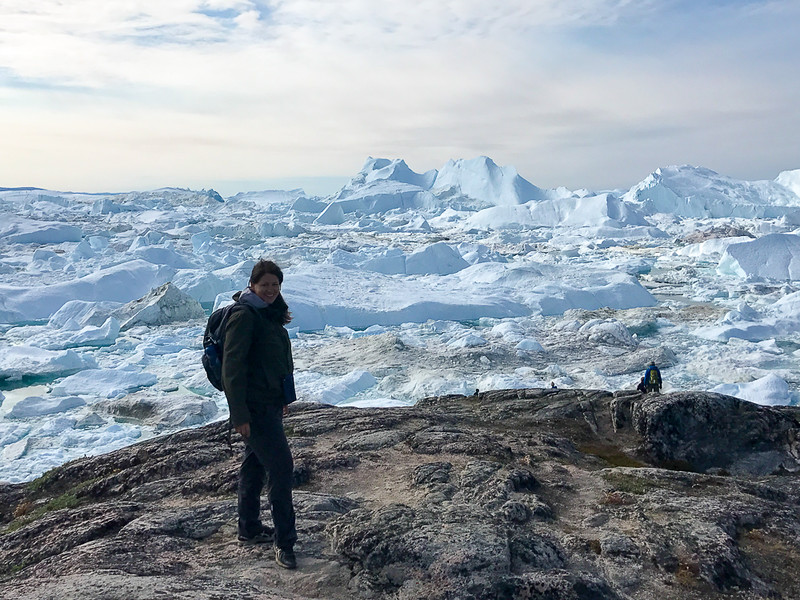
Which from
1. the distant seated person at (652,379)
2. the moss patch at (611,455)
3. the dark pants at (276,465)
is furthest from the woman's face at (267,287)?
the distant seated person at (652,379)

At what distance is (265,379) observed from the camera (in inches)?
118

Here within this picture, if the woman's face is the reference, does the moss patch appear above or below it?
below

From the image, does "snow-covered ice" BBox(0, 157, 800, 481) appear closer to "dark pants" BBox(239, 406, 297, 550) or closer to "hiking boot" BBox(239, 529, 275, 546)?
"hiking boot" BBox(239, 529, 275, 546)

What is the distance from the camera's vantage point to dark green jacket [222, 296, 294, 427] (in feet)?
9.52

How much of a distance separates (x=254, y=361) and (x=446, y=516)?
1412 millimetres

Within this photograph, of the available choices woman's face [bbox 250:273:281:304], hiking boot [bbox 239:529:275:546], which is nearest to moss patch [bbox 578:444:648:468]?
hiking boot [bbox 239:529:275:546]

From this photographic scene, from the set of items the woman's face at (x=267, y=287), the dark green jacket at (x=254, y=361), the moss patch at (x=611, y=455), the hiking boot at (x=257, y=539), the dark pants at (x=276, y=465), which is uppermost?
the woman's face at (x=267, y=287)

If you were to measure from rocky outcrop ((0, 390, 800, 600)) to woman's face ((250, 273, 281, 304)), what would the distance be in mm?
1278

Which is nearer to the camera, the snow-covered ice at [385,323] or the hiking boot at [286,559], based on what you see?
the hiking boot at [286,559]

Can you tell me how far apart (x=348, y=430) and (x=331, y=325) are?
42.0 feet

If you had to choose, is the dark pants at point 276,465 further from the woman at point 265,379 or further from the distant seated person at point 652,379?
the distant seated person at point 652,379

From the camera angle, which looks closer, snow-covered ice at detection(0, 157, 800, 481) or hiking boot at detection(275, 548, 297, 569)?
hiking boot at detection(275, 548, 297, 569)

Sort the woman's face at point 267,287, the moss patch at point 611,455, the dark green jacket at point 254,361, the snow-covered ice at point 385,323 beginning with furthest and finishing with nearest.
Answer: the snow-covered ice at point 385,323 → the moss patch at point 611,455 → the woman's face at point 267,287 → the dark green jacket at point 254,361

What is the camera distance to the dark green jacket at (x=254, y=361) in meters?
2.90
